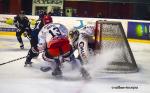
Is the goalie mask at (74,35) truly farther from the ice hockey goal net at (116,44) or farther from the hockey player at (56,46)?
the ice hockey goal net at (116,44)

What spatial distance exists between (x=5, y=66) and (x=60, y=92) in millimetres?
1619

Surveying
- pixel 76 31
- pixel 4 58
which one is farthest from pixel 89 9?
pixel 76 31

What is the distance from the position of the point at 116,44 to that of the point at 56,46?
133 cm

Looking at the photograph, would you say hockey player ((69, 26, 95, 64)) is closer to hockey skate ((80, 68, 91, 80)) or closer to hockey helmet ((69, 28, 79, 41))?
hockey helmet ((69, 28, 79, 41))

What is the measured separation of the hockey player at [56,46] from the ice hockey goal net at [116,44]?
73 centimetres

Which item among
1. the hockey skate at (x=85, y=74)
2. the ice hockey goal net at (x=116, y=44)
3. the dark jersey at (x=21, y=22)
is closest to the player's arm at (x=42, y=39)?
the hockey skate at (x=85, y=74)

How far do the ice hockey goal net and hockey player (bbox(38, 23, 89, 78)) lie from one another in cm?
73

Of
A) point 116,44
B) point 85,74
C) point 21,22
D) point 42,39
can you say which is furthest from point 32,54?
point 21,22

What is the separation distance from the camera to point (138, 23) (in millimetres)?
10000

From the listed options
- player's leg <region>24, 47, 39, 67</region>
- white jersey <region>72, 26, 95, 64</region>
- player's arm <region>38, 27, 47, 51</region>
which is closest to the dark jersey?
player's leg <region>24, 47, 39, 67</region>

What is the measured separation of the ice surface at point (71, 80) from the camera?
4543 mm


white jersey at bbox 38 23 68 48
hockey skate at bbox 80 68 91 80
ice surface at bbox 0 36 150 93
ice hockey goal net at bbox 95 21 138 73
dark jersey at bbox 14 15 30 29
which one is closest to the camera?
ice surface at bbox 0 36 150 93

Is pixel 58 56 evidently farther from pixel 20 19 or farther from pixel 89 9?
pixel 89 9

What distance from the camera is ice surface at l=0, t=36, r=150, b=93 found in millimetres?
4543
